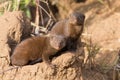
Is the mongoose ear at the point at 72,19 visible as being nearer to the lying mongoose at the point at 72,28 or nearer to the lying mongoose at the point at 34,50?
the lying mongoose at the point at 72,28

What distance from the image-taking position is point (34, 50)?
6051 mm

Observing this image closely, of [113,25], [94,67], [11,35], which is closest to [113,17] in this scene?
[113,25]

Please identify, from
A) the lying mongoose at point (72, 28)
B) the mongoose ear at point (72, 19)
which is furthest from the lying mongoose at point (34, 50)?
the mongoose ear at point (72, 19)

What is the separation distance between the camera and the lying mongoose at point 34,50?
19.6 feet

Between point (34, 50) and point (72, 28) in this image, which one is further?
point (72, 28)

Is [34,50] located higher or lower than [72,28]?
lower

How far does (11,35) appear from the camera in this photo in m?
6.47

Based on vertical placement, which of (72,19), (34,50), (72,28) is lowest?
(34,50)

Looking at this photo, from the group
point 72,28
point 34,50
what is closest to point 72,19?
point 72,28

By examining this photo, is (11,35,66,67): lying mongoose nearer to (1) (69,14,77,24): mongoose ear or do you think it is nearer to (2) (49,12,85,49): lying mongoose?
(2) (49,12,85,49): lying mongoose

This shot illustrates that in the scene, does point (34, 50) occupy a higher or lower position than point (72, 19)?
lower

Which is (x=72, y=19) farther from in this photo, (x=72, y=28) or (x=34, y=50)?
(x=34, y=50)

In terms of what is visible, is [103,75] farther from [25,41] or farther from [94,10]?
[94,10]

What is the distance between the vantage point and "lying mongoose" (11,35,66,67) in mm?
5973
